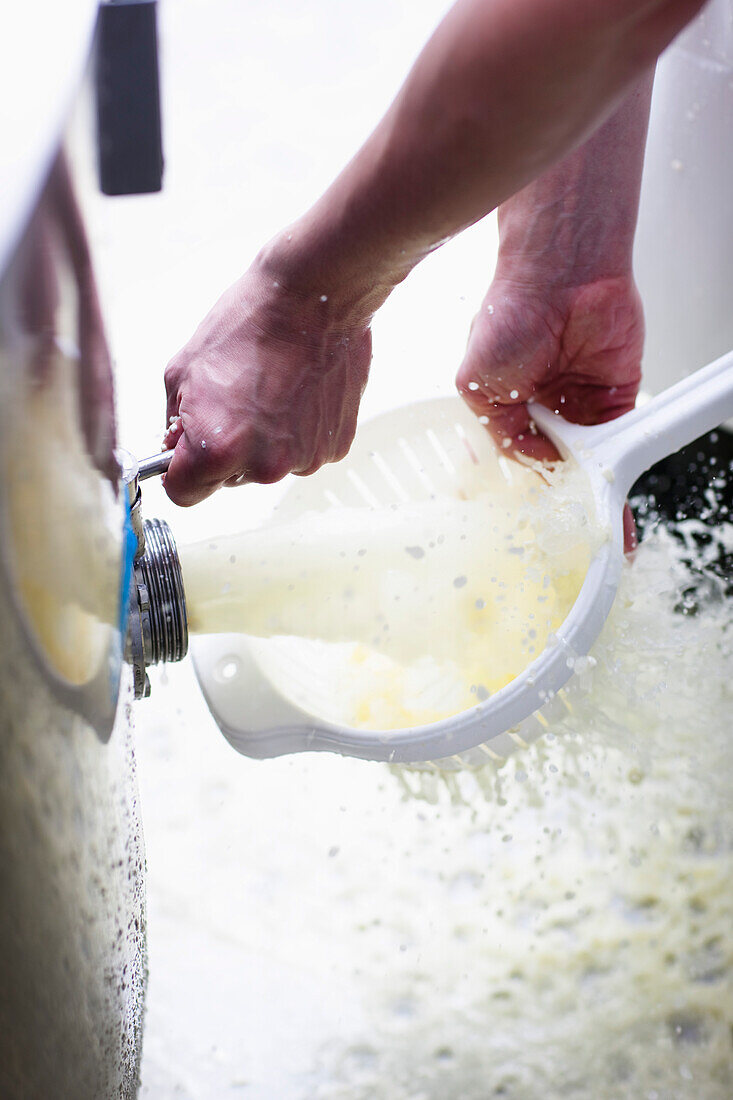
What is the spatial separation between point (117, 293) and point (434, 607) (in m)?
0.63

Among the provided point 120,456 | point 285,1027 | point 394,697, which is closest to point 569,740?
point 394,697

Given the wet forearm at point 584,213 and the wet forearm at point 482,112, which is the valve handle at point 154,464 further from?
the wet forearm at point 584,213

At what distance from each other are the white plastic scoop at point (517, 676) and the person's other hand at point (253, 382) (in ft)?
0.38

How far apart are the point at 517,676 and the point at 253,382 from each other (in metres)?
0.24

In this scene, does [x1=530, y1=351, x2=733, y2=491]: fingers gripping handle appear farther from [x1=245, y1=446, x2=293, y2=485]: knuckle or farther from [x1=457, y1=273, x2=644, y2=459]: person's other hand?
[x1=245, y1=446, x2=293, y2=485]: knuckle

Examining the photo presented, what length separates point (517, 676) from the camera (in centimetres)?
61

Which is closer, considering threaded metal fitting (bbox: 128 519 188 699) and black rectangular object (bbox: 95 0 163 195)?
threaded metal fitting (bbox: 128 519 188 699)

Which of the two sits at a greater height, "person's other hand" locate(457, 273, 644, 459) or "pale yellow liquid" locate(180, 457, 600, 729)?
"person's other hand" locate(457, 273, 644, 459)

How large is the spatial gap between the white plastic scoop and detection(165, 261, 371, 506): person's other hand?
116 millimetres

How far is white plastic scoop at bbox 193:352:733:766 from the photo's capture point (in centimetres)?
58

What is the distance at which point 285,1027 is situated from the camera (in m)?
0.70

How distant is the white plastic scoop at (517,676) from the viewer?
1.90ft

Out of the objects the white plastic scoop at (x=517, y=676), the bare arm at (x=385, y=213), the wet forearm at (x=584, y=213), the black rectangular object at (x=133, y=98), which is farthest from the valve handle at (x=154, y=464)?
the wet forearm at (x=584, y=213)

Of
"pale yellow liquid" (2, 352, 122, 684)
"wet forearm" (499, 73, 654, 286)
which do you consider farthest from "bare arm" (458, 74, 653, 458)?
"pale yellow liquid" (2, 352, 122, 684)
